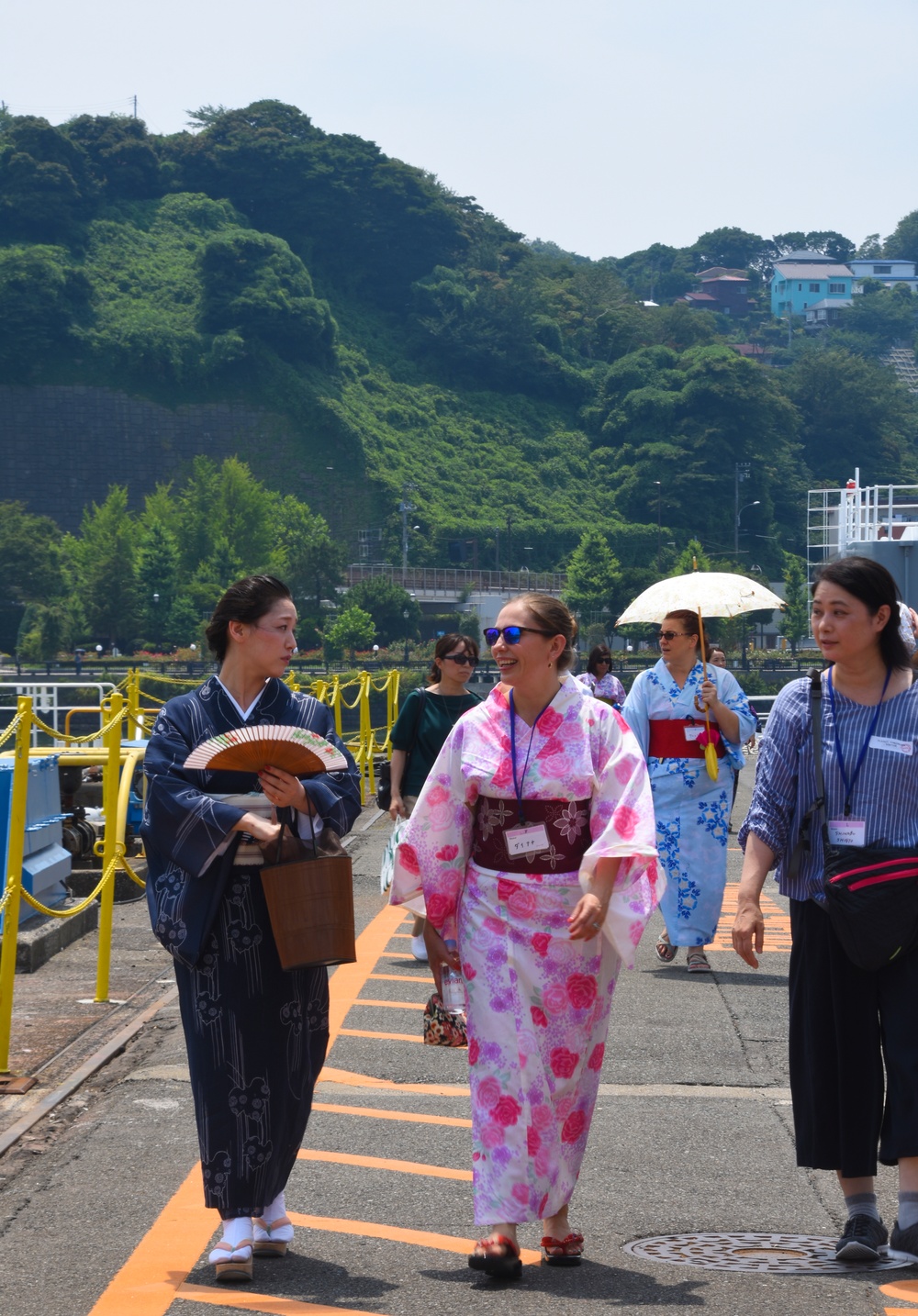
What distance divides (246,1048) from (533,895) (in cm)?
69

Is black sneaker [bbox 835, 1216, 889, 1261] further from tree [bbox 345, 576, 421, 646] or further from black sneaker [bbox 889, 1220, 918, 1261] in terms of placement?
→ tree [bbox 345, 576, 421, 646]

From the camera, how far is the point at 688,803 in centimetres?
770

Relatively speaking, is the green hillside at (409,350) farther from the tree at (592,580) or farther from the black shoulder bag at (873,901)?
the black shoulder bag at (873,901)

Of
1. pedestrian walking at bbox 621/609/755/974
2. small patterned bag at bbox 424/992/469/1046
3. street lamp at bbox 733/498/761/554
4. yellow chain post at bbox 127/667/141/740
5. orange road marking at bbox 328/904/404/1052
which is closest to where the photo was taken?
small patterned bag at bbox 424/992/469/1046

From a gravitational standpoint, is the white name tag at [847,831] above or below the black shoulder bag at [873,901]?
above

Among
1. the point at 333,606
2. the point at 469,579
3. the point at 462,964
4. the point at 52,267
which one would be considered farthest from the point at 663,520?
the point at 462,964

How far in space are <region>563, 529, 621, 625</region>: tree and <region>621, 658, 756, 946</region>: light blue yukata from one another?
7839cm

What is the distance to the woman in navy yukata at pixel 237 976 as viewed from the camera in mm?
3553

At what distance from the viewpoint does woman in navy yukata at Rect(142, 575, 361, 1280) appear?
3553 millimetres

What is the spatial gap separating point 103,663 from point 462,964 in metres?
72.3

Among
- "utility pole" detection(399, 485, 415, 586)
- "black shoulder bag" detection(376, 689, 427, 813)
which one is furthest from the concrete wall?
"black shoulder bag" detection(376, 689, 427, 813)

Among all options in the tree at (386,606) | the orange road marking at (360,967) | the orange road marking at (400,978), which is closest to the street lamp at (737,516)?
the tree at (386,606)

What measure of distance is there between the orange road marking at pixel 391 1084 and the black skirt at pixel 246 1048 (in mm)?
1487

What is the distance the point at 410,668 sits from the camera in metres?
77.2
